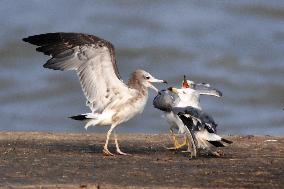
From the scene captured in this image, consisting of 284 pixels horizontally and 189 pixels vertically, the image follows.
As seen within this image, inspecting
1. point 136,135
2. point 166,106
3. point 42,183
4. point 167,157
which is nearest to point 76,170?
point 42,183

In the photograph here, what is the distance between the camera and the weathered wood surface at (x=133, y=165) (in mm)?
8766

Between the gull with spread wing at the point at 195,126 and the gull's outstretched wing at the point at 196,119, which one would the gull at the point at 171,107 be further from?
the gull's outstretched wing at the point at 196,119

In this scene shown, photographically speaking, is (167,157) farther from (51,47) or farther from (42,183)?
(42,183)

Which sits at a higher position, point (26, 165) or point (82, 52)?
point (82, 52)

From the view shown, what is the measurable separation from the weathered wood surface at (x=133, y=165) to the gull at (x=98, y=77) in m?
0.46

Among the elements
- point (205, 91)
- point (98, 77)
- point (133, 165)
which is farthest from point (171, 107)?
point (133, 165)

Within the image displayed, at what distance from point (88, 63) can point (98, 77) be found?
20cm

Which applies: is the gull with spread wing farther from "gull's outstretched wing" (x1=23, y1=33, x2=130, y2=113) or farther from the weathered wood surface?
"gull's outstretched wing" (x1=23, y1=33, x2=130, y2=113)

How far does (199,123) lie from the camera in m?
10.7

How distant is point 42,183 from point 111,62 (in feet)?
9.49

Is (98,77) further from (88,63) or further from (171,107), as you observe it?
(171,107)

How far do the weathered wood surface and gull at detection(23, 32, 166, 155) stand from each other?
1.50ft

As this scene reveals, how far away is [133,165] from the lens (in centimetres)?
1005

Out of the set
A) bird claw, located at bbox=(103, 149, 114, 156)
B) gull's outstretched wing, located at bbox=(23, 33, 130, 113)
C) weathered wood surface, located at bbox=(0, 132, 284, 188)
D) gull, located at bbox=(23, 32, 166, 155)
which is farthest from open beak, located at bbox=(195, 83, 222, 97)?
bird claw, located at bbox=(103, 149, 114, 156)
